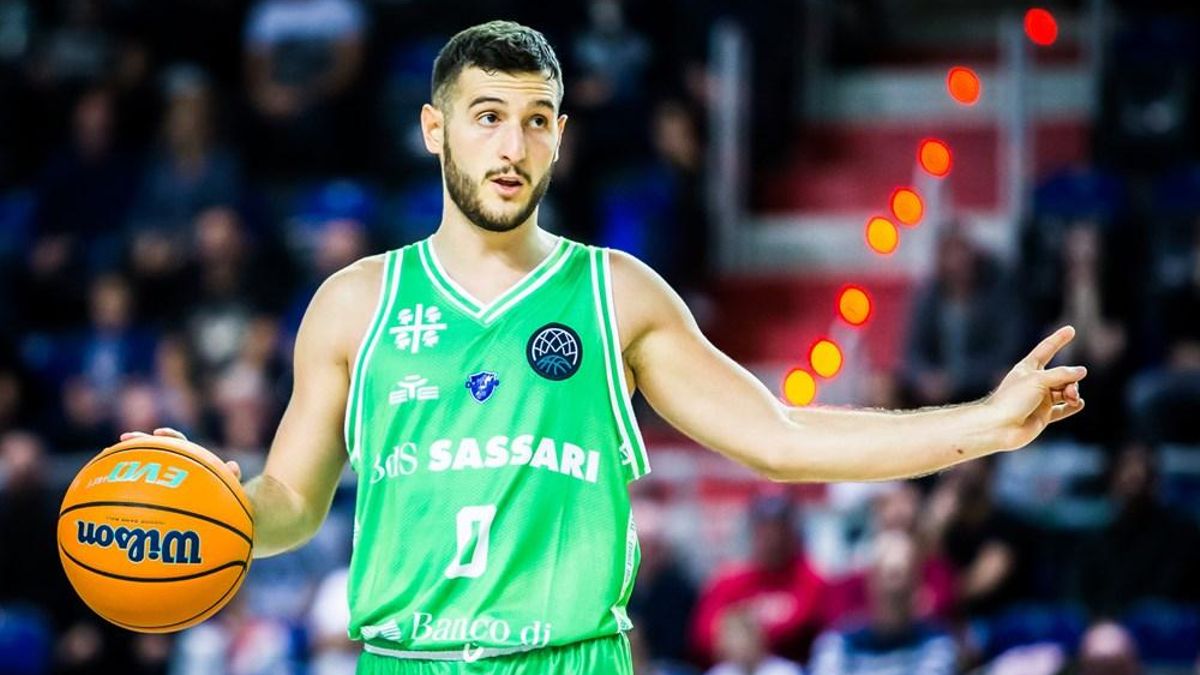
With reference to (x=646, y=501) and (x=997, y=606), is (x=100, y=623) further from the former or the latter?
(x=997, y=606)

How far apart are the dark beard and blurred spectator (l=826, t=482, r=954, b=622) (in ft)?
16.4

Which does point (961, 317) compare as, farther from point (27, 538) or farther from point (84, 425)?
point (27, 538)

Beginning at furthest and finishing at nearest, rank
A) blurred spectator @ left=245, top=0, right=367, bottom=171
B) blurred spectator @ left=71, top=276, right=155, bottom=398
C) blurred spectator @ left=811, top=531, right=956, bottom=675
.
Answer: blurred spectator @ left=245, top=0, right=367, bottom=171 → blurred spectator @ left=71, top=276, right=155, bottom=398 → blurred spectator @ left=811, top=531, right=956, bottom=675

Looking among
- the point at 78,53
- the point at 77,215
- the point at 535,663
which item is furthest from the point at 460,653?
the point at 78,53

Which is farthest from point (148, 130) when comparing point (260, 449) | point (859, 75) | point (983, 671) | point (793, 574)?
point (983, 671)

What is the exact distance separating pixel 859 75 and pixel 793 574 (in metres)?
4.95

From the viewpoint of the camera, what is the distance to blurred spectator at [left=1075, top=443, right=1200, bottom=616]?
9906 millimetres

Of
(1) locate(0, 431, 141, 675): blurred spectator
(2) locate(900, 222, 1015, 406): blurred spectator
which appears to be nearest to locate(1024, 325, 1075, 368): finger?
(2) locate(900, 222, 1015, 406): blurred spectator

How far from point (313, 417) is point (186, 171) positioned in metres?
8.89

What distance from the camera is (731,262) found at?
1302 cm

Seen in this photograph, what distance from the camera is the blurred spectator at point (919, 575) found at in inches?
385

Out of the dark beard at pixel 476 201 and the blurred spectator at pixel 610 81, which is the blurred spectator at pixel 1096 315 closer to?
the blurred spectator at pixel 610 81

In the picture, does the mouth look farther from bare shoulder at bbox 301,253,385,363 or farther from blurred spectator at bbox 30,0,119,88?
blurred spectator at bbox 30,0,119,88

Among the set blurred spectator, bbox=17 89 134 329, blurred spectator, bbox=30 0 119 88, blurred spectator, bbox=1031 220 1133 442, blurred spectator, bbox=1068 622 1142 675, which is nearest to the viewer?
blurred spectator, bbox=1068 622 1142 675
